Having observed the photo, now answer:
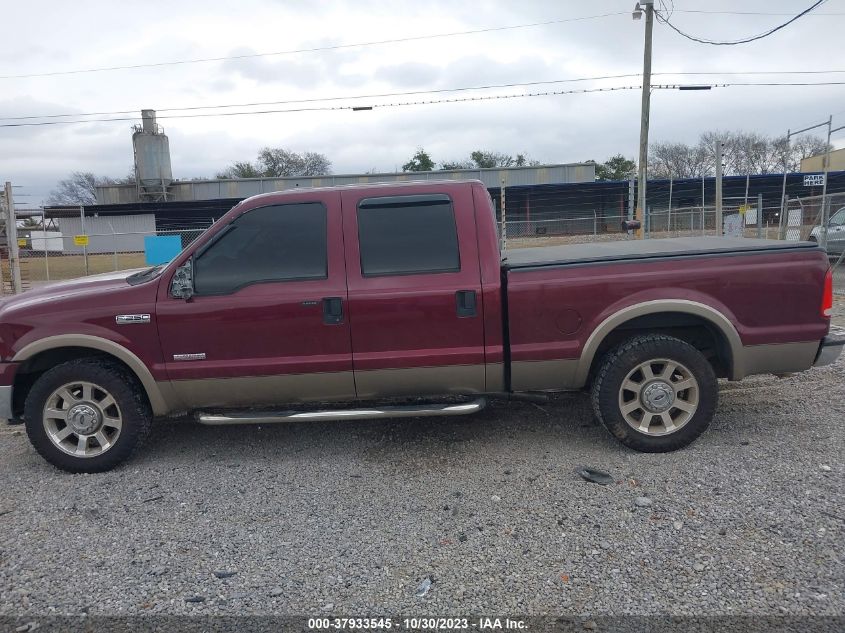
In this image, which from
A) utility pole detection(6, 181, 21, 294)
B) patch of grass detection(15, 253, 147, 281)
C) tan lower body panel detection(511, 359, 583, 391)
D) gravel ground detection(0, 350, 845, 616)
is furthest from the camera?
patch of grass detection(15, 253, 147, 281)

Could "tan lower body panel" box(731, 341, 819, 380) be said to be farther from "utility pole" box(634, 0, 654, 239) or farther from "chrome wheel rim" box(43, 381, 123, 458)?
"utility pole" box(634, 0, 654, 239)

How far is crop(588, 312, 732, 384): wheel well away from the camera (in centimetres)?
425

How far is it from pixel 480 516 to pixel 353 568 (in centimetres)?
82

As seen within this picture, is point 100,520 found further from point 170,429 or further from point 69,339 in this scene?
point 170,429

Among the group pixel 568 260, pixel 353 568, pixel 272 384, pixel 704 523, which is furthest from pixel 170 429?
pixel 704 523

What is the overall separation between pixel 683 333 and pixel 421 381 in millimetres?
1942

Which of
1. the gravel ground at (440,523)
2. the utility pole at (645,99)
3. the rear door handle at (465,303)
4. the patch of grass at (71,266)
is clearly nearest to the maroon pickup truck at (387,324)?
the rear door handle at (465,303)

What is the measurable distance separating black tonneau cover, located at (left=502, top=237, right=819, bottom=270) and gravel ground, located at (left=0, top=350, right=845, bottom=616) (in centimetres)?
134

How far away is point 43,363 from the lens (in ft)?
14.3

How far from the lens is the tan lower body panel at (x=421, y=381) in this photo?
4.22m

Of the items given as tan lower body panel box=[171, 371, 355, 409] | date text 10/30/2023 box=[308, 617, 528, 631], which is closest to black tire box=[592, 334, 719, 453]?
tan lower body panel box=[171, 371, 355, 409]

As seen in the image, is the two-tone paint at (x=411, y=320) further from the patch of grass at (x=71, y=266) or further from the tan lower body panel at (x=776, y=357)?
the patch of grass at (x=71, y=266)

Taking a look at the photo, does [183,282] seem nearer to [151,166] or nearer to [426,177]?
[426,177]

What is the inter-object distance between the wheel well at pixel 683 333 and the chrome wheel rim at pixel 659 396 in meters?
0.27
